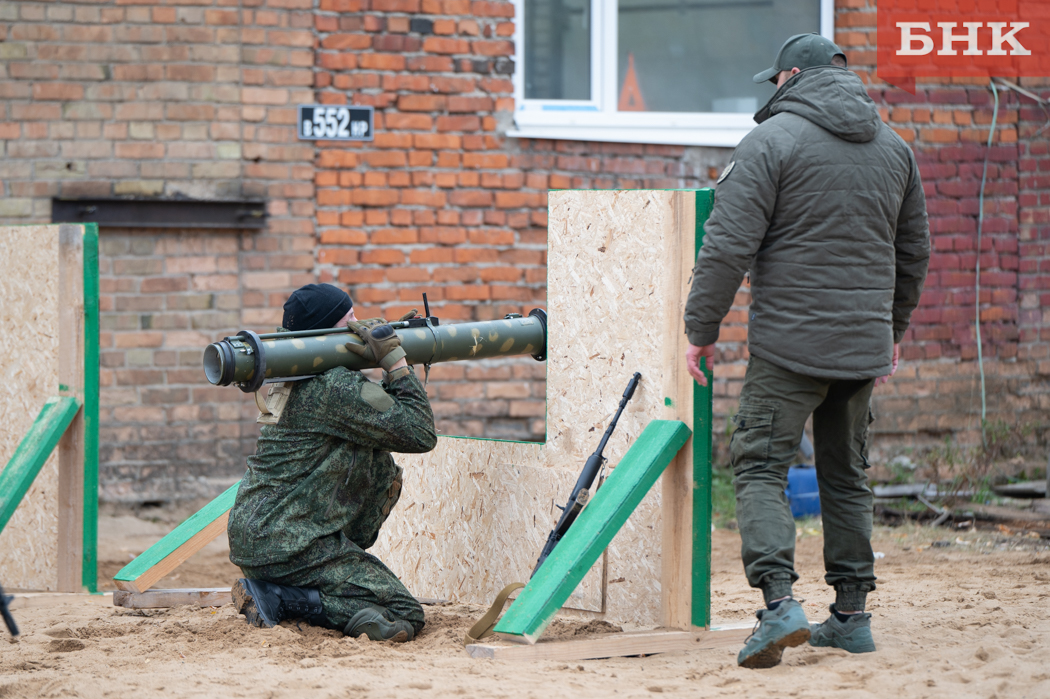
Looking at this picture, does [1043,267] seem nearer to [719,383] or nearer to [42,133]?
[719,383]

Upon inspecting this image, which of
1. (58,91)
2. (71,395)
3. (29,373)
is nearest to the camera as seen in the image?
(71,395)

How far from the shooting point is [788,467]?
2938 mm

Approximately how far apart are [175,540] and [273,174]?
2.42 metres

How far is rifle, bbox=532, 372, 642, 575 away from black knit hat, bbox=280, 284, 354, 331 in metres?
0.92

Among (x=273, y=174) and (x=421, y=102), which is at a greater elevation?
(x=421, y=102)

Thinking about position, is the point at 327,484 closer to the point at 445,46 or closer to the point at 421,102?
the point at 421,102

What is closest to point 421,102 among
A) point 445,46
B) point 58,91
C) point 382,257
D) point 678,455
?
point 445,46

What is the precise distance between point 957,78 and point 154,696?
19.0 ft

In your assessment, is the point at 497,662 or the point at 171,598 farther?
the point at 171,598

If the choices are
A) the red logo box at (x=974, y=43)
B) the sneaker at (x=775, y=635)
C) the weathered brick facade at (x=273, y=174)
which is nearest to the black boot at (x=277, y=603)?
the sneaker at (x=775, y=635)

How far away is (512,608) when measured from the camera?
2998mm

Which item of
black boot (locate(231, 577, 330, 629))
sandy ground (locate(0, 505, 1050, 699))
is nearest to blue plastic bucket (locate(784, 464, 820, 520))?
sandy ground (locate(0, 505, 1050, 699))

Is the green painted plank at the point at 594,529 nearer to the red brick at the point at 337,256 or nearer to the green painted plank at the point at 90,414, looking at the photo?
the green painted plank at the point at 90,414

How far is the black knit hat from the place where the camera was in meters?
3.35
